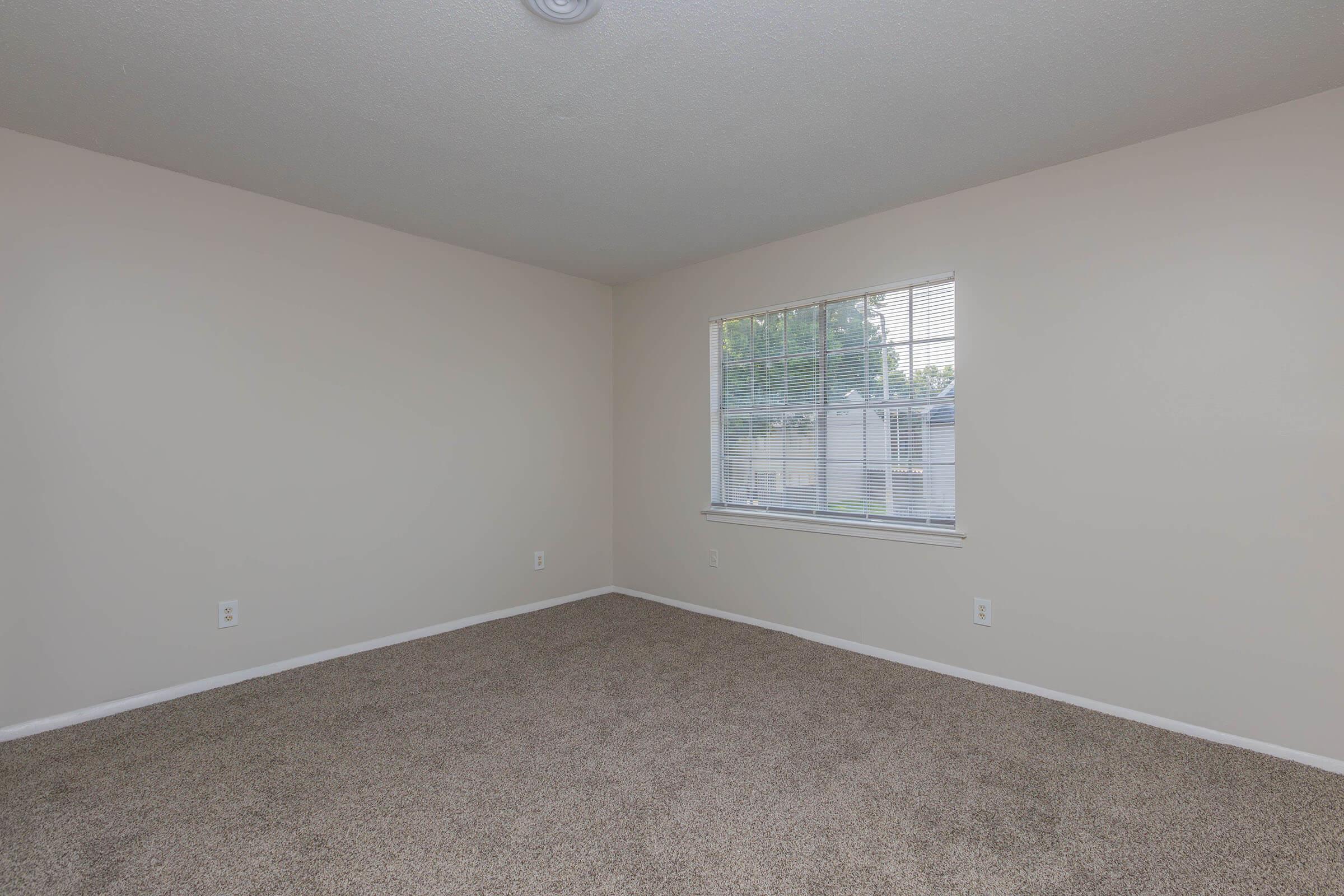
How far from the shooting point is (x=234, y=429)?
10.3 feet

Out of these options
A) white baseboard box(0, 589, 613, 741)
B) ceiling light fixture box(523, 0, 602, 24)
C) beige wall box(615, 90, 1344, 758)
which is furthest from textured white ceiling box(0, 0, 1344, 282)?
white baseboard box(0, 589, 613, 741)

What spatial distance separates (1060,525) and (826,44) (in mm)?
2286

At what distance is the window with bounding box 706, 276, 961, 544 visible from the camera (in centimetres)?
332

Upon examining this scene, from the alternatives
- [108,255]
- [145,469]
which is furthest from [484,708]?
[108,255]

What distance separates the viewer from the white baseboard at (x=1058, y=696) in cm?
234

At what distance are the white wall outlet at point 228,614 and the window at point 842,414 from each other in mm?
2764

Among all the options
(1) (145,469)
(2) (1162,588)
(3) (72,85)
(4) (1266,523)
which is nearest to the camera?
(3) (72,85)

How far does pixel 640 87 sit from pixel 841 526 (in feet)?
8.20

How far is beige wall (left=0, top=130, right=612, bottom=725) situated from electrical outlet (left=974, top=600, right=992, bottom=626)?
2.85 m

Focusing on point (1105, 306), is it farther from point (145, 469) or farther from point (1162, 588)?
point (145, 469)

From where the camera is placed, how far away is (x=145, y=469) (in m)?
2.88

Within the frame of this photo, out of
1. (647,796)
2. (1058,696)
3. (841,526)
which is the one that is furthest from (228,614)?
(1058,696)

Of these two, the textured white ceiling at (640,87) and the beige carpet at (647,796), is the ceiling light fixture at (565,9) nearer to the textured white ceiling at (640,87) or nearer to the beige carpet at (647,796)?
the textured white ceiling at (640,87)

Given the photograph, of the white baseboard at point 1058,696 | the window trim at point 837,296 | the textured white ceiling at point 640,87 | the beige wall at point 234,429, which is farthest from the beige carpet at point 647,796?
the textured white ceiling at point 640,87
